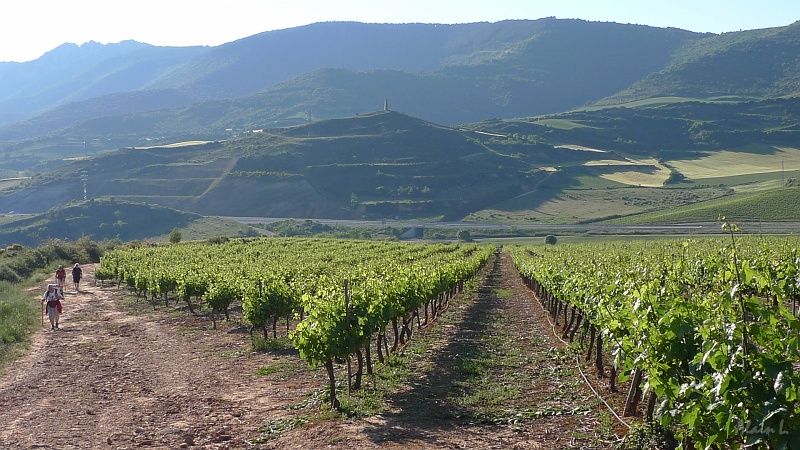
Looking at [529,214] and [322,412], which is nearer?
[322,412]

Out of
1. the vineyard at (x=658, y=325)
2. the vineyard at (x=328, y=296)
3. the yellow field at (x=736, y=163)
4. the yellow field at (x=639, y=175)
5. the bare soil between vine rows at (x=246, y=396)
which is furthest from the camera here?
the yellow field at (x=736, y=163)

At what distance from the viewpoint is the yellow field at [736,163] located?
139000mm

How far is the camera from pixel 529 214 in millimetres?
115312

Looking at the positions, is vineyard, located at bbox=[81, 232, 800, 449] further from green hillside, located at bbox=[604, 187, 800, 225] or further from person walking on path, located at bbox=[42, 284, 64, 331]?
green hillside, located at bbox=[604, 187, 800, 225]

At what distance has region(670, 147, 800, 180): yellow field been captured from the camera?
139000 millimetres

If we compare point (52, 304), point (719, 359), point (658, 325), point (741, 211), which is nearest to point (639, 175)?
point (741, 211)

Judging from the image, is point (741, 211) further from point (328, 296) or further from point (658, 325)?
point (658, 325)

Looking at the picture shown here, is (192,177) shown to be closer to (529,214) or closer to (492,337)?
(529,214)

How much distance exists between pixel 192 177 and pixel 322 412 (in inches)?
5151

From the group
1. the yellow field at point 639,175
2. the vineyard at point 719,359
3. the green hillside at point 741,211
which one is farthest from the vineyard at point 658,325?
the yellow field at point 639,175

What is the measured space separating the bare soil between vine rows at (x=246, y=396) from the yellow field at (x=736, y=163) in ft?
425

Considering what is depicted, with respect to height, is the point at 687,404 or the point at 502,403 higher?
the point at 687,404

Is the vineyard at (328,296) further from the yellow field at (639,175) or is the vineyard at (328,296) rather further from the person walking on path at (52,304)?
the yellow field at (639,175)

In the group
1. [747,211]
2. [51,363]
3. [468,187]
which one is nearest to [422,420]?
[51,363]
